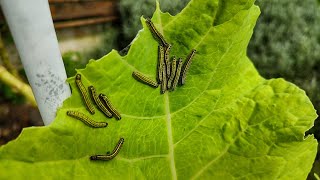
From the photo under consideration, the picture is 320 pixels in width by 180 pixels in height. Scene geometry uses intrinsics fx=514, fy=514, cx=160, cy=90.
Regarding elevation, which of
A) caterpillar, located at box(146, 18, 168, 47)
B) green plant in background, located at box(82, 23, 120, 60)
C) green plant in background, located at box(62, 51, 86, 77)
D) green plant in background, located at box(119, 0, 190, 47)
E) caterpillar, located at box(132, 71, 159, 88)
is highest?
green plant in background, located at box(119, 0, 190, 47)

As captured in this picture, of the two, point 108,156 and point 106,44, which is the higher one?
point 106,44

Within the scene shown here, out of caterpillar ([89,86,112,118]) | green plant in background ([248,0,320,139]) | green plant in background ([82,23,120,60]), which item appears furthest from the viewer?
green plant in background ([82,23,120,60])

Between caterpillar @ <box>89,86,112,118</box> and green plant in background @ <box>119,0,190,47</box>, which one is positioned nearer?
caterpillar @ <box>89,86,112,118</box>

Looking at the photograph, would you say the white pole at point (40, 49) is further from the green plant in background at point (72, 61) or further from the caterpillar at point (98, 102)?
the green plant in background at point (72, 61)

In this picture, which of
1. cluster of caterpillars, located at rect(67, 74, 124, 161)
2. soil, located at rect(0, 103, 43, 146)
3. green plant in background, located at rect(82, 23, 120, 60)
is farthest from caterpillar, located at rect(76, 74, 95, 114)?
green plant in background, located at rect(82, 23, 120, 60)

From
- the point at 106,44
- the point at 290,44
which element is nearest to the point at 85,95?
the point at 290,44

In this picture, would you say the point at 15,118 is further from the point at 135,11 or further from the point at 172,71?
the point at 172,71

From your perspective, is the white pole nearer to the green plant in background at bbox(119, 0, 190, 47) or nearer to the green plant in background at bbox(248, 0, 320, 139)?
the green plant in background at bbox(248, 0, 320, 139)
